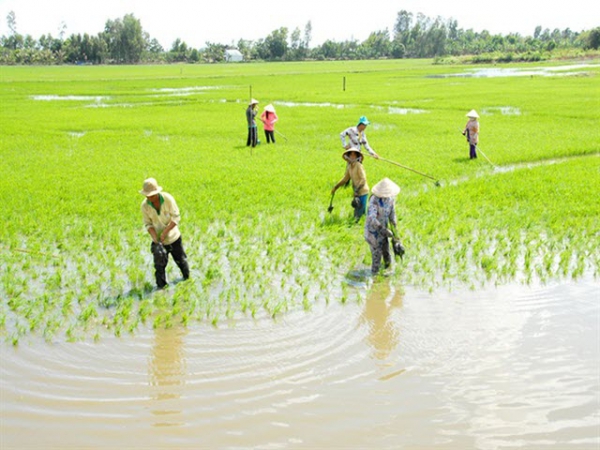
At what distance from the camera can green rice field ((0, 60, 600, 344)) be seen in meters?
6.55

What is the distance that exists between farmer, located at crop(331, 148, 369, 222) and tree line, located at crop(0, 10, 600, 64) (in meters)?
76.7

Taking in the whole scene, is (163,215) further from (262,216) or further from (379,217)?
(262,216)

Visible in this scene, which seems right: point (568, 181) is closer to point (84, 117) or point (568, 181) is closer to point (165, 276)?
point (165, 276)

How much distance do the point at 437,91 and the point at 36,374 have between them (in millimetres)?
33180

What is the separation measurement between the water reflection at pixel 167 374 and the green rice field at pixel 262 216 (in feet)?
0.90

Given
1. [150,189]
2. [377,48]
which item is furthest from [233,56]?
[150,189]

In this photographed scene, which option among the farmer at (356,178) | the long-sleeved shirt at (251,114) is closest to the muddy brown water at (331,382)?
the farmer at (356,178)

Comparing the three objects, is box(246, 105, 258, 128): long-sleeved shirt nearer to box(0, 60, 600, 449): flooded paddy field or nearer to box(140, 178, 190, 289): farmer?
box(0, 60, 600, 449): flooded paddy field

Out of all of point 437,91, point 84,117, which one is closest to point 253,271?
point 84,117

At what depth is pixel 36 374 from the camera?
4.99 metres

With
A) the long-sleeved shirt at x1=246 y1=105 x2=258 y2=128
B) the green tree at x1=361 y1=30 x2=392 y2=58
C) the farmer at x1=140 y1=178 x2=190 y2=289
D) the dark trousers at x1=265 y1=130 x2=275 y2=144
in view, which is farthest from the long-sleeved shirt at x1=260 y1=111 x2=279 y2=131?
the green tree at x1=361 y1=30 x2=392 y2=58

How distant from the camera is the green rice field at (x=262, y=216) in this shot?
21.5 feet

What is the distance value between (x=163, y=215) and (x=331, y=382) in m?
2.89

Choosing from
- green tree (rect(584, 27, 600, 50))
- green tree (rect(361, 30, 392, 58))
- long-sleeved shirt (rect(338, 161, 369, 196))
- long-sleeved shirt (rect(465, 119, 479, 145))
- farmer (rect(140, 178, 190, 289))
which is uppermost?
green tree (rect(361, 30, 392, 58))
